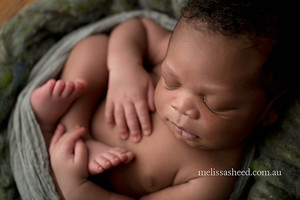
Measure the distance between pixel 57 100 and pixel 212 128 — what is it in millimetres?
465

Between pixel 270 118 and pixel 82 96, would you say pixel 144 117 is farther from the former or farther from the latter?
pixel 270 118

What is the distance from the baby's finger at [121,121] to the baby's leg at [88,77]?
61 millimetres

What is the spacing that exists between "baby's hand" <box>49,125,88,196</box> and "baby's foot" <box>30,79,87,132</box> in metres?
0.07

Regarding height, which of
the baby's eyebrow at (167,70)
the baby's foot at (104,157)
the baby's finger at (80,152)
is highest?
the baby's eyebrow at (167,70)

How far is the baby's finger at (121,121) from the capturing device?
104 cm

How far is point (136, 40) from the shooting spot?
117 centimetres

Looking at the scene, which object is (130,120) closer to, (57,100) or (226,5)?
(57,100)

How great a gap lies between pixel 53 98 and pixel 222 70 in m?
0.52

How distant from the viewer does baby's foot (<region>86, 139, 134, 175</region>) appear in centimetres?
96

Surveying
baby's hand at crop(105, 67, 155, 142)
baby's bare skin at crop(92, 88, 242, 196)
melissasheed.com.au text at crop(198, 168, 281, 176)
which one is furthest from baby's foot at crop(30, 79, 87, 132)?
melissasheed.com.au text at crop(198, 168, 281, 176)

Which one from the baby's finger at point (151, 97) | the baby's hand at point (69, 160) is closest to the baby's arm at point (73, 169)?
the baby's hand at point (69, 160)

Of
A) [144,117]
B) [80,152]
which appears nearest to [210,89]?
[144,117]

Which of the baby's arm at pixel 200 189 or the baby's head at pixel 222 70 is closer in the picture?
the baby's head at pixel 222 70

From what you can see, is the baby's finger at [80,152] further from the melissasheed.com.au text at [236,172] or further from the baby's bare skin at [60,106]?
the melissasheed.com.au text at [236,172]
